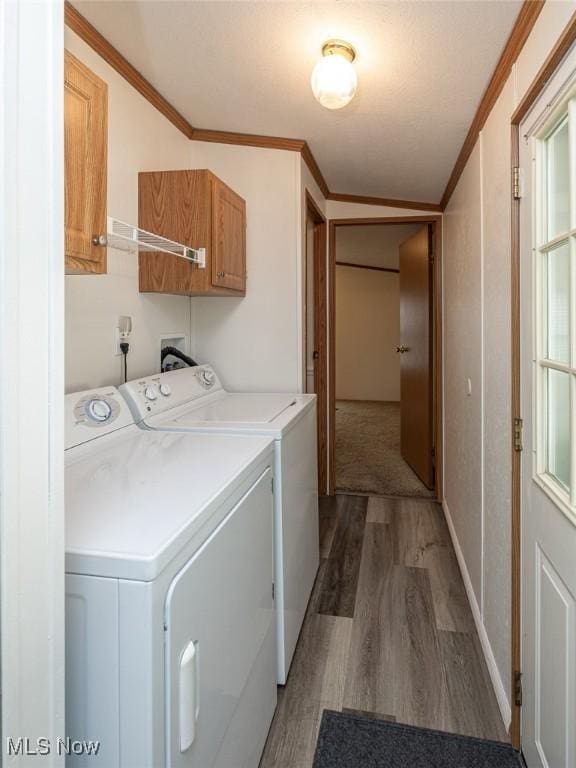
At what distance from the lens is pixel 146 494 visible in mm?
1101

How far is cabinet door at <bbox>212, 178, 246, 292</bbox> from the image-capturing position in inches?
89.9

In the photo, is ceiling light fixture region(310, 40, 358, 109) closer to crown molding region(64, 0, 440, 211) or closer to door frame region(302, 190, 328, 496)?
crown molding region(64, 0, 440, 211)

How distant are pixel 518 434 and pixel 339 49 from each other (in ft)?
4.80

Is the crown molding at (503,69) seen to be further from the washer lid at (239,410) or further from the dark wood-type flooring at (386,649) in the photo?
the dark wood-type flooring at (386,649)

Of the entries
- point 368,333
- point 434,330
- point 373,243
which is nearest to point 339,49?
point 434,330

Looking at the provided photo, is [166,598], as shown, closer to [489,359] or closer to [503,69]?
[489,359]

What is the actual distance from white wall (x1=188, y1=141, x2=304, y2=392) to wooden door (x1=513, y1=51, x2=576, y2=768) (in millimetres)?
1496

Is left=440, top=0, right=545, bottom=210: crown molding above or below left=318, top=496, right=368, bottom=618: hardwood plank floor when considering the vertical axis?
above

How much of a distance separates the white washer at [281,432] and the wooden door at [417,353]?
1653 mm

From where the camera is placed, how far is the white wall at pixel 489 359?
161 centimetres

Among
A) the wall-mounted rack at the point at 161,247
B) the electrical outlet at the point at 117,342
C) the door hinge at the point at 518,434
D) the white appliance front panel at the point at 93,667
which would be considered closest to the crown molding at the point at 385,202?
the wall-mounted rack at the point at 161,247

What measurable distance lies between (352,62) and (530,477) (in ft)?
5.22

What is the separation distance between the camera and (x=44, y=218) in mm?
675

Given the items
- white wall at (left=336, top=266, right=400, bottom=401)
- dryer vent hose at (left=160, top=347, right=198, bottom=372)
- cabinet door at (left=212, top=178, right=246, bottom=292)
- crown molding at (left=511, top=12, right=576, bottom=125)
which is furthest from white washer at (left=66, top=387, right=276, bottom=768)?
white wall at (left=336, top=266, right=400, bottom=401)
